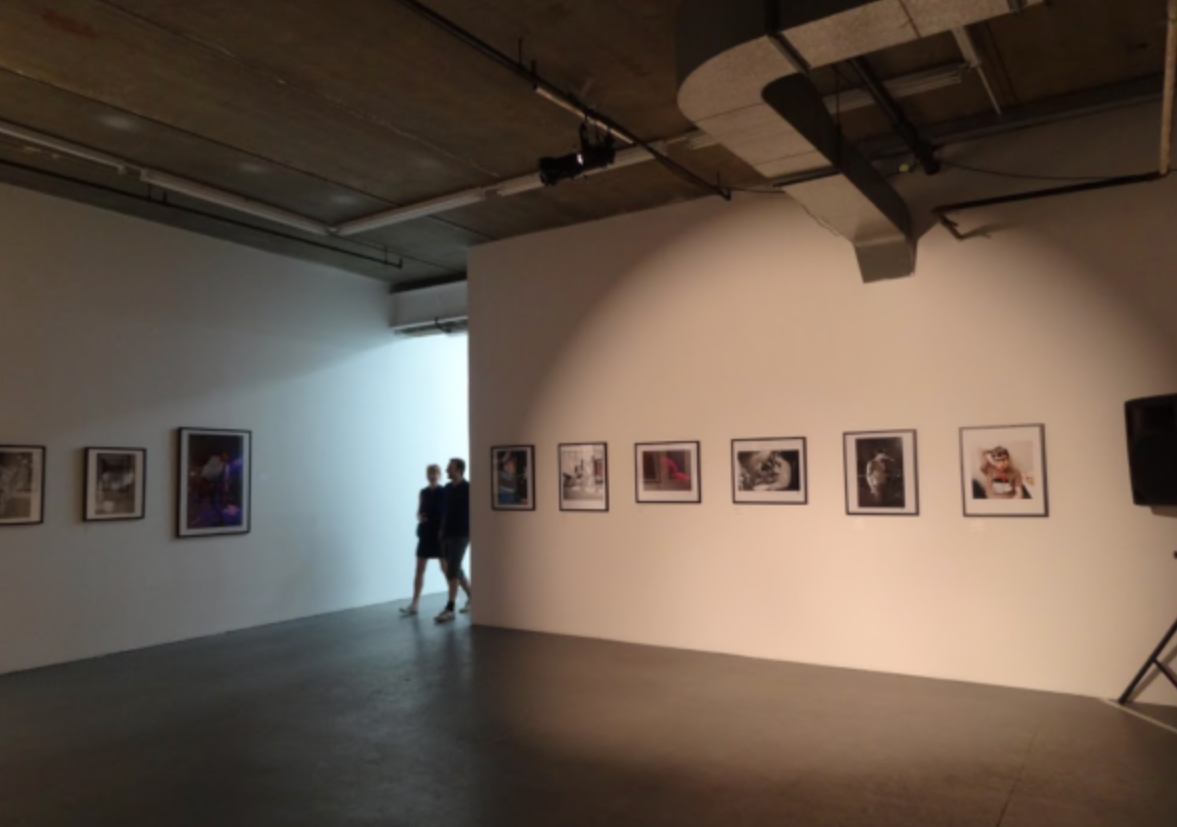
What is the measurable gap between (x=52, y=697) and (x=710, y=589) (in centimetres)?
513

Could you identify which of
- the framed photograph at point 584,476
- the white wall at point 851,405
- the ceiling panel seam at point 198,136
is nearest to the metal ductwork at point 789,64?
the white wall at point 851,405

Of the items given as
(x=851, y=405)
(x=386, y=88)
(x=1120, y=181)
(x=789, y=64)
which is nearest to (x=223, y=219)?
(x=386, y=88)

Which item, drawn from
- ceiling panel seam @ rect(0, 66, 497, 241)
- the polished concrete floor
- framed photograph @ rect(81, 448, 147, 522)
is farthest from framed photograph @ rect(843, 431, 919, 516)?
framed photograph @ rect(81, 448, 147, 522)

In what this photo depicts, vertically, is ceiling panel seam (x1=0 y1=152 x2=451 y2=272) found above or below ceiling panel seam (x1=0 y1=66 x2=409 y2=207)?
below

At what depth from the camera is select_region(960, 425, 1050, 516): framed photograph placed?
19.4ft

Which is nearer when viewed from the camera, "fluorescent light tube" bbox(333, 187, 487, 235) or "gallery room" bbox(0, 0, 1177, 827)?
"gallery room" bbox(0, 0, 1177, 827)

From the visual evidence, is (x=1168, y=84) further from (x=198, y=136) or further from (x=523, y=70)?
(x=198, y=136)

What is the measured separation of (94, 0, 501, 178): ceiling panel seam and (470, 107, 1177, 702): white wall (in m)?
1.89

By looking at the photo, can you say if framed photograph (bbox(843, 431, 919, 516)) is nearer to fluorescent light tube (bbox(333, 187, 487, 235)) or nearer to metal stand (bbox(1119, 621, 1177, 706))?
metal stand (bbox(1119, 621, 1177, 706))

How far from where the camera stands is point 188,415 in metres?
8.52

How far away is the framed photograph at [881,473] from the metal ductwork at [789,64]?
1849 millimetres

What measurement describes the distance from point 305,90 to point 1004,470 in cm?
550

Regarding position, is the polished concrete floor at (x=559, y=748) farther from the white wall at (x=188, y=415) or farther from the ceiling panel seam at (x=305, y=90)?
the ceiling panel seam at (x=305, y=90)

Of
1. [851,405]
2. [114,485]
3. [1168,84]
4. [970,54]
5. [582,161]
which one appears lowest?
[114,485]
